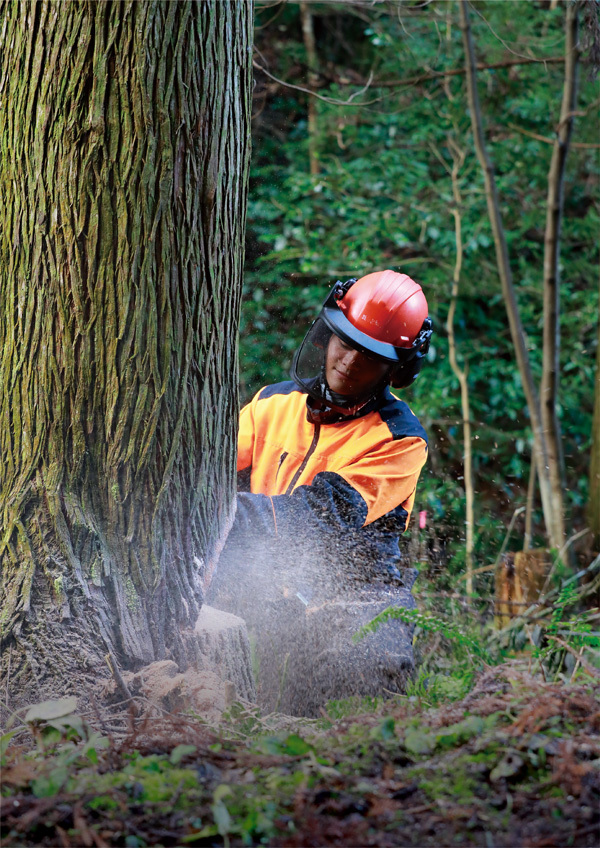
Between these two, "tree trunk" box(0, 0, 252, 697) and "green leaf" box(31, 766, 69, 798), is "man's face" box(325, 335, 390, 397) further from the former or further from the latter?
"green leaf" box(31, 766, 69, 798)

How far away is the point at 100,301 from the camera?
204 cm

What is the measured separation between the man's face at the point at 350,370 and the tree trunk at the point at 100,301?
Result: 1.04 metres

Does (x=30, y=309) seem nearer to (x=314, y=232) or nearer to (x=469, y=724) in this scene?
(x=469, y=724)

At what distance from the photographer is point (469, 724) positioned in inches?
63.9

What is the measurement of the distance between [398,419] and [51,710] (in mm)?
2041

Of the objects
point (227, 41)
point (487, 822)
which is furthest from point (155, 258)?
point (487, 822)

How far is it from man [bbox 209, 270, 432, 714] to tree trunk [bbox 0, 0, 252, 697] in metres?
0.55

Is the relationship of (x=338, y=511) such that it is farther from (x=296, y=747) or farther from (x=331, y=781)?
(x=331, y=781)

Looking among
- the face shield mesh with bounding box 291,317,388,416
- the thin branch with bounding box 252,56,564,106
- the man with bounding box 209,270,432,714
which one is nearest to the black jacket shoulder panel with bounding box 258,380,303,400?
the man with bounding box 209,270,432,714

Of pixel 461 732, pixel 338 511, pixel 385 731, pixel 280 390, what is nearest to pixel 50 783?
pixel 385 731

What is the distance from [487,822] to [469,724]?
0.98ft

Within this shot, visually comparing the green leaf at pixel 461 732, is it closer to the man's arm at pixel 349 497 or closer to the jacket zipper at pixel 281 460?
the man's arm at pixel 349 497

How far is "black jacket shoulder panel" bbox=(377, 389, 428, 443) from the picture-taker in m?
3.23

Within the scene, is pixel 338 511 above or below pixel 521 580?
above
